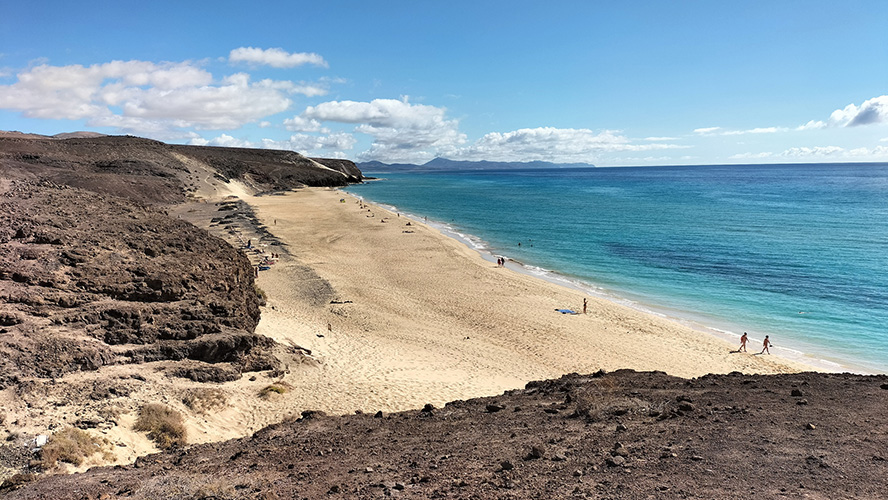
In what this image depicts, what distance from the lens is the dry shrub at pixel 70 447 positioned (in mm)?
7738

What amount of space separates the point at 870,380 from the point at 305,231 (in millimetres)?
43463

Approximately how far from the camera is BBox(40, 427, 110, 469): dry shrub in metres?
7.74

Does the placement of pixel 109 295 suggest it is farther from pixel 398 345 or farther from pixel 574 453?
pixel 574 453

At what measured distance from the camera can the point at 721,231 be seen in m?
52.6

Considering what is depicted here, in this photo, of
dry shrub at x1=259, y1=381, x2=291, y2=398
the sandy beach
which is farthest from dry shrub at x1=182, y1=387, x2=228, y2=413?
the sandy beach

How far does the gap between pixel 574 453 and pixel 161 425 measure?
8.07 meters

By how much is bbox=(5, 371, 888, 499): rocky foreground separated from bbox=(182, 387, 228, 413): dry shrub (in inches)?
83.6

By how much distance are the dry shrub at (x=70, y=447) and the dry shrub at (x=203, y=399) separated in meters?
2.21

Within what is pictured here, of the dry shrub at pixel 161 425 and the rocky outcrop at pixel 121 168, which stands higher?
the rocky outcrop at pixel 121 168

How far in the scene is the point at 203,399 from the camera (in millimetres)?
11289

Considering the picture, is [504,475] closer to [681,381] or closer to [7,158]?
[681,381]

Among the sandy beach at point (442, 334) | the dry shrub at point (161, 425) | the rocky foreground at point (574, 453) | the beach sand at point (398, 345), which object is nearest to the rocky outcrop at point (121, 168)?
the beach sand at point (398, 345)

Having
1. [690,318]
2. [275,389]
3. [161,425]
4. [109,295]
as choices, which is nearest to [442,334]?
[275,389]

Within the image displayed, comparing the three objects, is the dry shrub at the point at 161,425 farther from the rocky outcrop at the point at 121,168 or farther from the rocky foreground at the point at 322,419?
the rocky outcrop at the point at 121,168
